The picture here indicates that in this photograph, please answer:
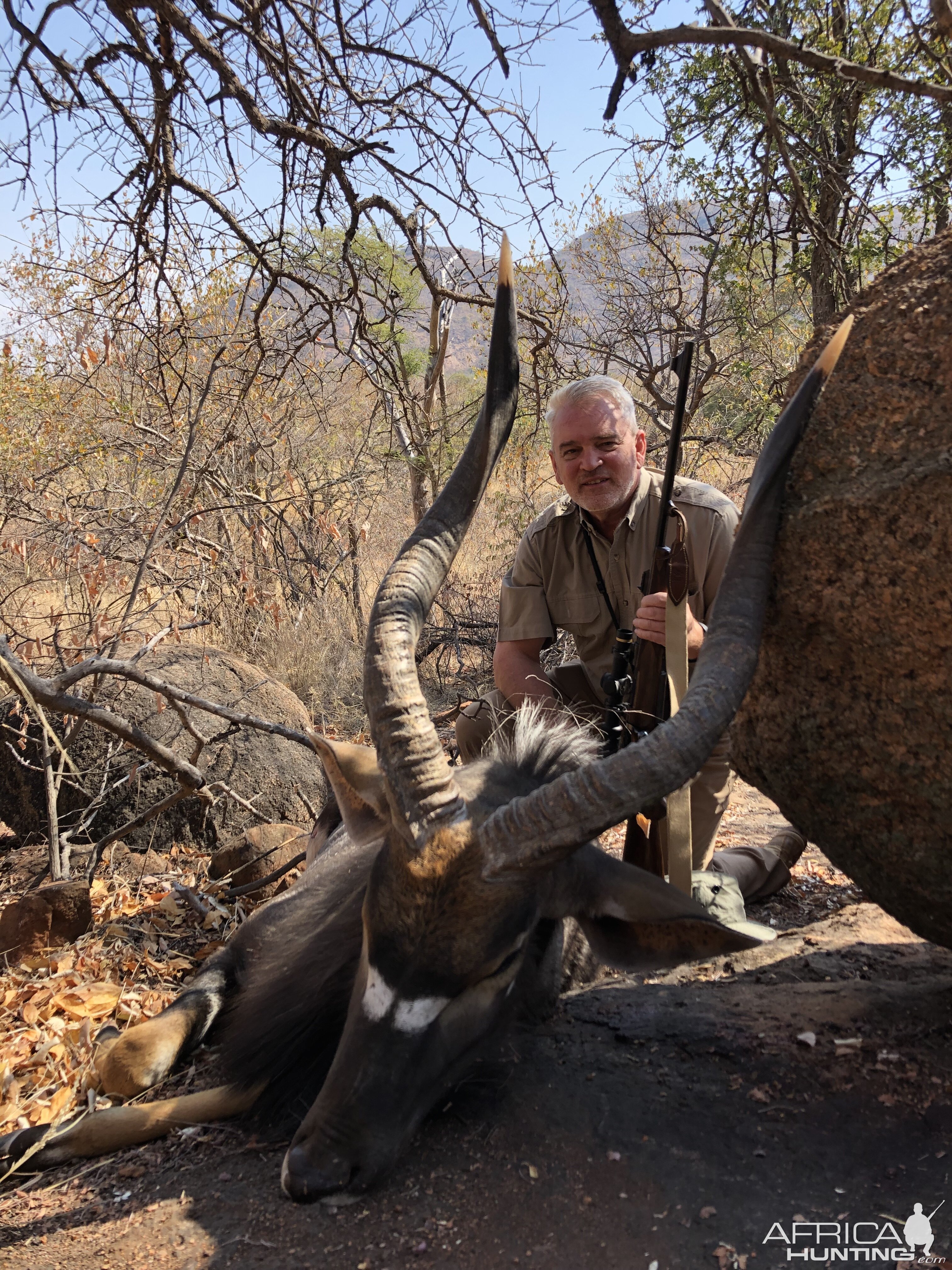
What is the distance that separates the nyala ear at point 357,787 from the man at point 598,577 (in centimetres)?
133

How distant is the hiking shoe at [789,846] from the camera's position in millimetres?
5125

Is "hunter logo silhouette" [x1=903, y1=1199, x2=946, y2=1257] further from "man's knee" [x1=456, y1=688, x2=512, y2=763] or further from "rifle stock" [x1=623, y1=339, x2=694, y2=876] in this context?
"man's knee" [x1=456, y1=688, x2=512, y2=763]

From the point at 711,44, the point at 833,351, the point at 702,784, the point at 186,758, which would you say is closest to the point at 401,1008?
the point at 833,351

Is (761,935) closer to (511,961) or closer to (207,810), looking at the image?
(511,961)

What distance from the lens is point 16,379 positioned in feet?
32.4

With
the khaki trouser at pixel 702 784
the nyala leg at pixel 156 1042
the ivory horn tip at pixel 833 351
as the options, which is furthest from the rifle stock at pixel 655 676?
the nyala leg at pixel 156 1042

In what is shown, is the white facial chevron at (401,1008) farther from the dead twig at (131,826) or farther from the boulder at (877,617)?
the dead twig at (131,826)

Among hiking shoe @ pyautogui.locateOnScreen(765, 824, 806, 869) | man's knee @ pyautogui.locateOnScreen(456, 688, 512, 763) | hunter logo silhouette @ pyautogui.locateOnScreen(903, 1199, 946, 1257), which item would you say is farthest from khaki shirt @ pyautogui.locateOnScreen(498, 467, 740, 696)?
hunter logo silhouette @ pyautogui.locateOnScreen(903, 1199, 946, 1257)

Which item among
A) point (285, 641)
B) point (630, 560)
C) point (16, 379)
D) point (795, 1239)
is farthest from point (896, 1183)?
point (16, 379)

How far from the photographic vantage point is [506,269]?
9.18 ft

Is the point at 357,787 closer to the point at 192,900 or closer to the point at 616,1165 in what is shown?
the point at 616,1165

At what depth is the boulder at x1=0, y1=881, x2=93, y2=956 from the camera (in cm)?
396

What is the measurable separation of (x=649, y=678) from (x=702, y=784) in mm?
910

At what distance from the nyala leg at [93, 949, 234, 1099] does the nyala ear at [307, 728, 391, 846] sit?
105 cm
